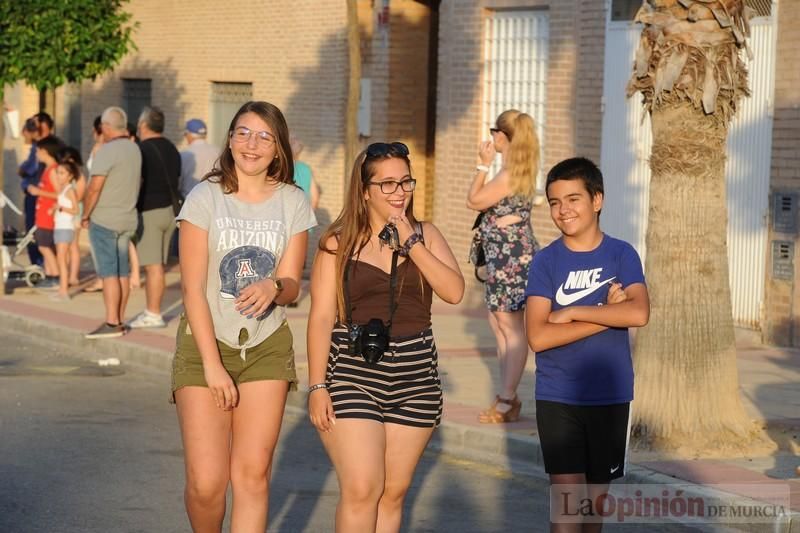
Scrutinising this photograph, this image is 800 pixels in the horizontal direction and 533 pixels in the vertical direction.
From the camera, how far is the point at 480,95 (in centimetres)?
1753

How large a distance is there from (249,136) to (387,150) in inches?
22.6

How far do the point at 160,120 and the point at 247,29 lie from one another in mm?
7979

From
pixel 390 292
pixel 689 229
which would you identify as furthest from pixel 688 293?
pixel 390 292

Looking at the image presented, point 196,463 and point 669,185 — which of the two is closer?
point 196,463

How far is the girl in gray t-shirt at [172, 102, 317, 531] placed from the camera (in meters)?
5.70

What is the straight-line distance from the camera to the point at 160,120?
573 inches

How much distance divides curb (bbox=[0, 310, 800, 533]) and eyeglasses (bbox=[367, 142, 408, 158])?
9.46ft

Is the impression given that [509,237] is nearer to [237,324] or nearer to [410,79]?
[237,324]

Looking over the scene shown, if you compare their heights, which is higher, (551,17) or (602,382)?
(551,17)

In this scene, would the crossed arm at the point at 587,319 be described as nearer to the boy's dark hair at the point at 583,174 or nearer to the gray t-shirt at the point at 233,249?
the boy's dark hair at the point at 583,174

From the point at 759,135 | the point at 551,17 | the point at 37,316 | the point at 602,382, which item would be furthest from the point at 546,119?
the point at 602,382

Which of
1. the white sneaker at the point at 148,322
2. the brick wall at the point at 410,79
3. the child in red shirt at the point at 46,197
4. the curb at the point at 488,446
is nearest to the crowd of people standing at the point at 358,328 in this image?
the curb at the point at 488,446

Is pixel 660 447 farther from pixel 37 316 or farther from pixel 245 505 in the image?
pixel 37 316

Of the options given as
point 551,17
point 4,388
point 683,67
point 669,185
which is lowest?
point 4,388
